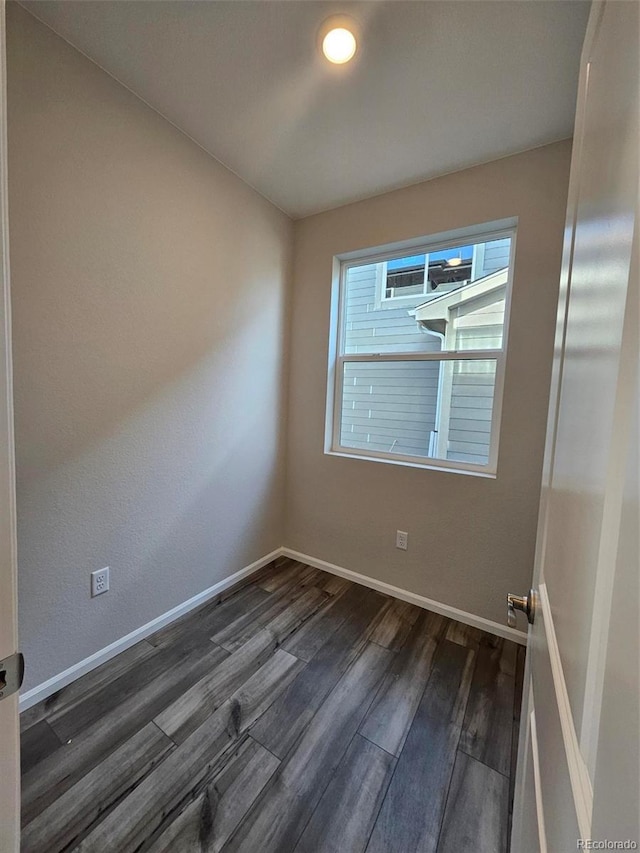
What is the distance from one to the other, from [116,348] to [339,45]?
150 centimetres

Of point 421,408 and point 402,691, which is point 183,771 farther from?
point 421,408

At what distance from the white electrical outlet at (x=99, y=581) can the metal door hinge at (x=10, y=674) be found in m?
1.18

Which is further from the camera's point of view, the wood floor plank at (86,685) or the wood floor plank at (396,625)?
the wood floor plank at (396,625)

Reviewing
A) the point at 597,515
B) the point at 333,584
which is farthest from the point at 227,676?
the point at 597,515

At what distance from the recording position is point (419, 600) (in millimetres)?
2131

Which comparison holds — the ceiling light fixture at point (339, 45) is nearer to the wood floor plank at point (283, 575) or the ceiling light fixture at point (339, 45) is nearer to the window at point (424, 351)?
the window at point (424, 351)

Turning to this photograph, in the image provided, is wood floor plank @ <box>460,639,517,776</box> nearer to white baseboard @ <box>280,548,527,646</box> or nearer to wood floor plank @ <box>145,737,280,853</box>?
white baseboard @ <box>280,548,527,646</box>

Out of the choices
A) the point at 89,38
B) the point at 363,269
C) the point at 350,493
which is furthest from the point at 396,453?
the point at 89,38

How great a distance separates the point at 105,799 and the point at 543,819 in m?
1.30

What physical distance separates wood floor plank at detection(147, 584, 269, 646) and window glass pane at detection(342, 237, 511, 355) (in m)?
1.82

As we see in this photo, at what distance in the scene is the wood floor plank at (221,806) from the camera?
3.16ft

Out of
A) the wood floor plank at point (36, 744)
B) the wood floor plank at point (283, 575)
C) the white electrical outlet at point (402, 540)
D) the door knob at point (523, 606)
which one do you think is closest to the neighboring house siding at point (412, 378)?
the white electrical outlet at point (402, 540)

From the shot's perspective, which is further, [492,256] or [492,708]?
[492,256]

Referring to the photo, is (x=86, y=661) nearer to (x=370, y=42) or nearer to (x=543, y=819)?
(x=543, y=819)
